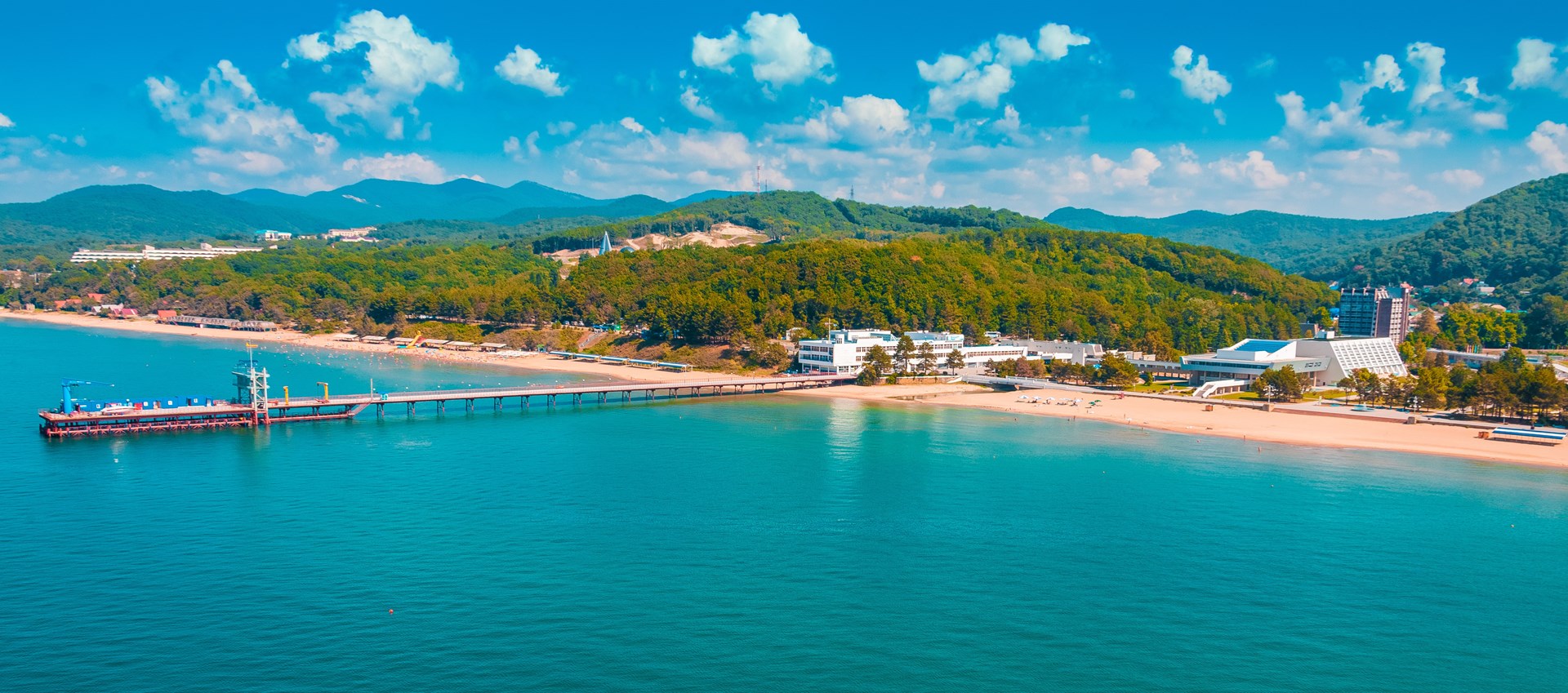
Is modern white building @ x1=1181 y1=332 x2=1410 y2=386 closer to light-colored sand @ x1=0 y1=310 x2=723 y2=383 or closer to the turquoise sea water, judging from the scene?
the turquoise sea water

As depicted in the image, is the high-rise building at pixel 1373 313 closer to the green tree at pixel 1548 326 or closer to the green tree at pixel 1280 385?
the green tree at pixel 1548 326

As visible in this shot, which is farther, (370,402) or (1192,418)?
(1192,418)

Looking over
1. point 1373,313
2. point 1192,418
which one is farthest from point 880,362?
point 1373,313

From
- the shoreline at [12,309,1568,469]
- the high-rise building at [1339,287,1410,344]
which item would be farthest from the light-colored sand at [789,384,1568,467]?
the high-rise building at [1339,287,1410,344]

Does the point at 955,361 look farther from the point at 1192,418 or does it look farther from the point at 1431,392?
the point at 1431,392

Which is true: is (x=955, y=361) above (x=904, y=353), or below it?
below

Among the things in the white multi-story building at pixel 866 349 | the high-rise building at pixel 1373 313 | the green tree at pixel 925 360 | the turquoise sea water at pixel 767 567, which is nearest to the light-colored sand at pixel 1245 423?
the turquoise sea water at pixel 767 567

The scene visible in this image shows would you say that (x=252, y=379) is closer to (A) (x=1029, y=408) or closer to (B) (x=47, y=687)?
(B) (x=47, y=687)
